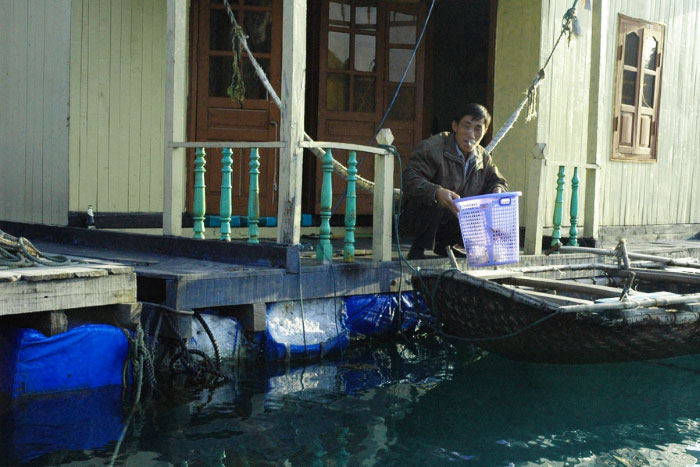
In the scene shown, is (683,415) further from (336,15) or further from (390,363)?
(336,15)

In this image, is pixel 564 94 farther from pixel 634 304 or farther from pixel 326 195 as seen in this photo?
pixel 634 304

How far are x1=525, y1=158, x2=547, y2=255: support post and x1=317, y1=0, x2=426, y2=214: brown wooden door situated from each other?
2159 millimetres

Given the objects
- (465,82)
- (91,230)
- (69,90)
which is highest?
(465,82)

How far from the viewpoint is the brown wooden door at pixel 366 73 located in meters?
8.80

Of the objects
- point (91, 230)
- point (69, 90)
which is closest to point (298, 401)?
point (91, 230)

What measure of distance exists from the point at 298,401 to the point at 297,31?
238 centimetres

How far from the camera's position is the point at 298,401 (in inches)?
200

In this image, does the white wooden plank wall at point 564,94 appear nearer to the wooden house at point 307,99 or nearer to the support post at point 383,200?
the wooden house at point 307,99

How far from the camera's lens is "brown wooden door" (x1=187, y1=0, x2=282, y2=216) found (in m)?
8.12

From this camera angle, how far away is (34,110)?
769 centimetres

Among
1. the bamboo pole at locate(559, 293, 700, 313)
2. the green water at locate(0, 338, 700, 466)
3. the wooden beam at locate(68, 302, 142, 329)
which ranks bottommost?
the green water at locate(0, 338, 700, 466)

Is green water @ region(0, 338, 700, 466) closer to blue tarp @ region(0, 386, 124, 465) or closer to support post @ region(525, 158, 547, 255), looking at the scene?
blue tarp @ region(0, 386, 124, 465)

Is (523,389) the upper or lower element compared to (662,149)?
lower

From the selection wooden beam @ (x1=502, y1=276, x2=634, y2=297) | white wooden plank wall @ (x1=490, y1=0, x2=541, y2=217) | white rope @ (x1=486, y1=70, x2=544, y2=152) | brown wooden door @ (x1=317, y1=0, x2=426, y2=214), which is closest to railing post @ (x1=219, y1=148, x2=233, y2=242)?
wooden beam @ (x1=502, y1=276, x2=634, y2=297)
